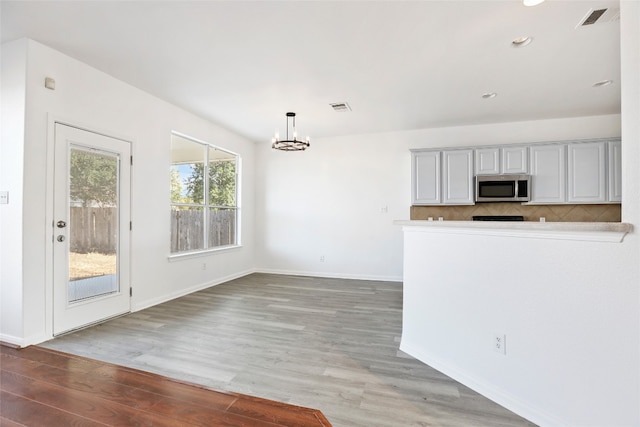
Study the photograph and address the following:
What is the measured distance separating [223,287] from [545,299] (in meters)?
4.59

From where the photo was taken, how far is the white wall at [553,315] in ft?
4.67

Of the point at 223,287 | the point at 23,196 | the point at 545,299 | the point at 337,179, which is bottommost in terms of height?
the point at 223,287

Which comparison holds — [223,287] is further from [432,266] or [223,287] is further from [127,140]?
[432,266]

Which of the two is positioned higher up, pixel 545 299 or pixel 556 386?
pixel 545 299

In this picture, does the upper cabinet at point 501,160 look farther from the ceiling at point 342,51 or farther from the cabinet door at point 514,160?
the ceiling at point 342,51

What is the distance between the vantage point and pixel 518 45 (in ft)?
9.19

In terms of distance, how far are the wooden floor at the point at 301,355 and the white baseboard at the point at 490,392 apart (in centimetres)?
4

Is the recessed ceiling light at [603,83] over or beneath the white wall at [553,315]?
over

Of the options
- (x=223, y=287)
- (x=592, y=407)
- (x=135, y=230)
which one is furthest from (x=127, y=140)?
(x=592, y=407)

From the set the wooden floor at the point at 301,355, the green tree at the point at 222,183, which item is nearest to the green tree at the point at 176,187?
the green tree at the point at 222,183

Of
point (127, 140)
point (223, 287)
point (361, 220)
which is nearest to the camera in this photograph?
point (127, 140)

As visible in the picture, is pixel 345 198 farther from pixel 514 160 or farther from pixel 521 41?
pixel 521 41

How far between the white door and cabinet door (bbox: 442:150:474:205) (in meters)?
4.71

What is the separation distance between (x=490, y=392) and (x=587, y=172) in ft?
13.9
